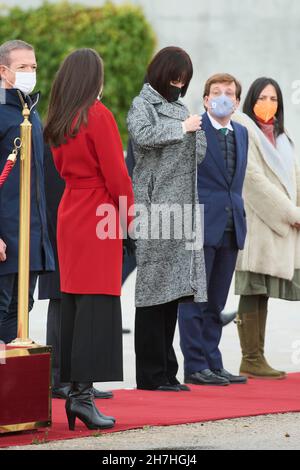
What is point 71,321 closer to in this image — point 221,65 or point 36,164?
point 36,164

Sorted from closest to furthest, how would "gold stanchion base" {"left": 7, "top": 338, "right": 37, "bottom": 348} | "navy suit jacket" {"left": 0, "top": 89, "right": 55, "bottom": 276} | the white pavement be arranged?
"gold stanchion base" {"left": 7, "top": 338, "right": 37, "bottom": 348}
"navy suit jacket" {"left": 0, "top": 89, "right": 55, "bottom": 276}
the white pavement

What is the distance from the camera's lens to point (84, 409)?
19.7ft

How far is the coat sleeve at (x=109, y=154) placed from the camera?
5.98 m

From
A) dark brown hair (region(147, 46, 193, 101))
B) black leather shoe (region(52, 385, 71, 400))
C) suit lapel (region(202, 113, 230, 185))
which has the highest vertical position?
dark brown hair (region(147, 46, 193, 101))

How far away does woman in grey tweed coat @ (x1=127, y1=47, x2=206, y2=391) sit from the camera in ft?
24.3

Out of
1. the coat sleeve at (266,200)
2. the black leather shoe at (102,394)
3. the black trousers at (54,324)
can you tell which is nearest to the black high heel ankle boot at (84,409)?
the black leather shoe at (102,394)

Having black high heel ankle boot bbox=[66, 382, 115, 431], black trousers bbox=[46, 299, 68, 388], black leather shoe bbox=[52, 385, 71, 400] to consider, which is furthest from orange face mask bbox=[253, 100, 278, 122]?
black high heel ankle boot bbox=[66, 382, 115, 431]

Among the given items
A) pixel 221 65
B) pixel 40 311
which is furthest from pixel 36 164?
pixel 221 65

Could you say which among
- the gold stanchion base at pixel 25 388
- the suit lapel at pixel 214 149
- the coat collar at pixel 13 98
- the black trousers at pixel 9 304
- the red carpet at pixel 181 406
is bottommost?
the red carpet at pixel 181 406

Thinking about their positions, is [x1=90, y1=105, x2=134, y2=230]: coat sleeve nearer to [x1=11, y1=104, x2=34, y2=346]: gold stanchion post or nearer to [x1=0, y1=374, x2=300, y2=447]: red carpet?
[x1=11, y1=104, x2=34, y2=346]: gold stanchion post

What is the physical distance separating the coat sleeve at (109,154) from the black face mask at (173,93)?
1518 millimetres

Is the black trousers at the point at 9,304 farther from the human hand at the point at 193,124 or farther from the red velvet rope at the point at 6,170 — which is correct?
the human hand at the point at 193,124

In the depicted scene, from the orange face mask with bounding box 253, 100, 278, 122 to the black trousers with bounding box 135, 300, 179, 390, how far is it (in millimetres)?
1576

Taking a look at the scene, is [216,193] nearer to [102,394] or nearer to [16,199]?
[102,394]
